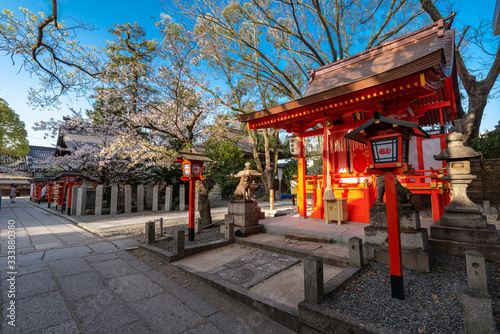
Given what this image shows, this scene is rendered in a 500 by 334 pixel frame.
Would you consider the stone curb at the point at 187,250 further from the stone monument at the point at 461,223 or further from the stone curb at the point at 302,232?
the stone monument at the point at 461,223

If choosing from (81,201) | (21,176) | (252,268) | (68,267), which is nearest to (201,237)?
(252,268)

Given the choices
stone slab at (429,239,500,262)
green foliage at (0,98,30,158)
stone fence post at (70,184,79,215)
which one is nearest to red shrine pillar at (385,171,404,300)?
stone slab at (429,239,500,262)

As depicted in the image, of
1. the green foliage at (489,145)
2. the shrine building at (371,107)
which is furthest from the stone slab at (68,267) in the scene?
the green foliage at (489,145)

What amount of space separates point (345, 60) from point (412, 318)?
8.80m

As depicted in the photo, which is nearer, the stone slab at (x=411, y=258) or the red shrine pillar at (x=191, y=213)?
the stone slab at (x=411, y=258)

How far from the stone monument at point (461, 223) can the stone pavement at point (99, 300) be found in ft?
12.2

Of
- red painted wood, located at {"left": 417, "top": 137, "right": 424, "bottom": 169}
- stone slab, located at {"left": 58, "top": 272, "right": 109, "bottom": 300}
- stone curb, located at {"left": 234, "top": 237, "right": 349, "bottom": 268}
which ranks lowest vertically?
stone slab, located at {"left": 58, "top": 272, "right": 109, "bottom": 300}

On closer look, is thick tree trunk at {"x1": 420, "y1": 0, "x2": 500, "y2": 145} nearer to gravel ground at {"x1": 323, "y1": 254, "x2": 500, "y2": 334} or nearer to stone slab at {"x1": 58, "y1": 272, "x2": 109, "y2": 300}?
gravel ground at {"x1": 323, "y1": 254, "x2": 500, "y2": 334}

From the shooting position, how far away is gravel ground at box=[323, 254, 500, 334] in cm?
230

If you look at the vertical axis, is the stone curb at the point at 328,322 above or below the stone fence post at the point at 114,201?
below

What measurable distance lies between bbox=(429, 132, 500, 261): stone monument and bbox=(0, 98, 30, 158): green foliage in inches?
1399

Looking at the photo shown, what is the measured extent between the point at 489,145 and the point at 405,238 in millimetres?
10293

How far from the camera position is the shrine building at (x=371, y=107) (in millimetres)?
5031

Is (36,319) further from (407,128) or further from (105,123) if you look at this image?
(105,123)
